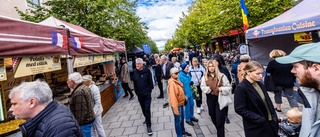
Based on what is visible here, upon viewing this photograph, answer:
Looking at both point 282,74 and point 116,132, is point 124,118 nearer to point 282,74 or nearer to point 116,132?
point 116,132

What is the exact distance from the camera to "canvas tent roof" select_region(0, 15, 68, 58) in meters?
2.35

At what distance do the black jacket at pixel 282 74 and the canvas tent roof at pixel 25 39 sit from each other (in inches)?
203

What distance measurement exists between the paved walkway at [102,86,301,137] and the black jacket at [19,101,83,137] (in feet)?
11.5

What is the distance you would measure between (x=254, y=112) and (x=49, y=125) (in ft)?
7.94

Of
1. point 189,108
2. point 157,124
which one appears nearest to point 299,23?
point 189,108

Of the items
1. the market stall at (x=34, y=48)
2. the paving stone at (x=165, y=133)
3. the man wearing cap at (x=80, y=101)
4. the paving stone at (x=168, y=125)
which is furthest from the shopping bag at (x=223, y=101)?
the market stall at (x=34, y=48)

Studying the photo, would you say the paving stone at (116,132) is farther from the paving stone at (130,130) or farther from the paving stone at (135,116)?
the paving stone at (135,116)

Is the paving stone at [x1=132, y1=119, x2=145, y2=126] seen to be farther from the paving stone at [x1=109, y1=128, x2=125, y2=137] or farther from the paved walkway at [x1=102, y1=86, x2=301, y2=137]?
the paving stone at [x1=109, y1=128, x2=125, y2=137]

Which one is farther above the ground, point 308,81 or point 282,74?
point 308,81

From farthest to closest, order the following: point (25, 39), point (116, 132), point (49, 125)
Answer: point (116, 132), point (25, 39), point (49, 125)

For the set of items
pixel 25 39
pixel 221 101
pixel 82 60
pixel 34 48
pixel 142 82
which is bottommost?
pixel 221 101

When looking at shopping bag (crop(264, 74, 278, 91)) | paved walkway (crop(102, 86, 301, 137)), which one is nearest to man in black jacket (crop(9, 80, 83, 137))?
paved walkway (crop(102, 86, 301, 137))

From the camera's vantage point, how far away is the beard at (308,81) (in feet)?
4.64

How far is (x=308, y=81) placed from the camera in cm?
144
